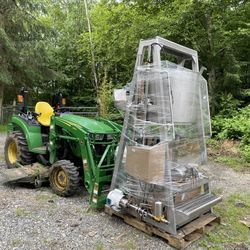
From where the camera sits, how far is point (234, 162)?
643cm

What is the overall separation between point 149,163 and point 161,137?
290 millimetres

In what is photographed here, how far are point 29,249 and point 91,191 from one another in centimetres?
103

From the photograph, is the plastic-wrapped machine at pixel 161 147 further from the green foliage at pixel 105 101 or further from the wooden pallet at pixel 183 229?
the green foliage at pixel 105 101

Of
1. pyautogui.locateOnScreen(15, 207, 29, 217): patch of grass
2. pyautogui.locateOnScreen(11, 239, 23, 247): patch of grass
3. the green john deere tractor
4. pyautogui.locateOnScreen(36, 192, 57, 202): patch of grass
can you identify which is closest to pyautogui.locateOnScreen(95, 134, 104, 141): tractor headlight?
the green john deere tractor

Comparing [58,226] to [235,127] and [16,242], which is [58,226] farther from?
[235,127]

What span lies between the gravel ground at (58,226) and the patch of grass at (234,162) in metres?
3.46

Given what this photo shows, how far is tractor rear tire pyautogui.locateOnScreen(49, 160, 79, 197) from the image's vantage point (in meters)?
3.73

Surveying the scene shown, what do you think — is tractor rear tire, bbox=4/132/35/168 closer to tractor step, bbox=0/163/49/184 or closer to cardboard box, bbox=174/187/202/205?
tractor step, bbox=0/163/49/184

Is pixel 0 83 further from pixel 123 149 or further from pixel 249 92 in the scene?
pixel 123 149

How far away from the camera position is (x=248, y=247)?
9.38 ft

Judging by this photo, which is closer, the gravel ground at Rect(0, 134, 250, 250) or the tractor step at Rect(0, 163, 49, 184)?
the gravel ground at Rect(0, 134, 250, 250)

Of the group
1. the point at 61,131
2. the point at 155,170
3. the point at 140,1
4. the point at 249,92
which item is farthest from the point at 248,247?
the point at 140,1

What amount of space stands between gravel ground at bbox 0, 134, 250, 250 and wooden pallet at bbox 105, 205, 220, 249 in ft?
0.20

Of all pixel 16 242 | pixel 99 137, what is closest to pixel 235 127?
pixel 99 137
